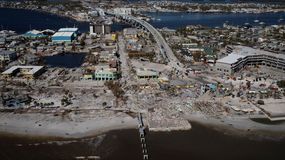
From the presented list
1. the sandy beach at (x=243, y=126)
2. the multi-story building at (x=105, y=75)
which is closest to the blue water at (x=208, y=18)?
the multi-story building at (x=105, y=75)

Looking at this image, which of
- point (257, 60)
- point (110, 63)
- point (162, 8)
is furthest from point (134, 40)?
point (162, 8)

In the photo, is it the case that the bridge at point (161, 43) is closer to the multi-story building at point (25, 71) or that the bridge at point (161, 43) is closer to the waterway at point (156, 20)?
the waterway at point (156, 20)

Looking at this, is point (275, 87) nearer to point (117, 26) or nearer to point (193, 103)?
point (193, 103)

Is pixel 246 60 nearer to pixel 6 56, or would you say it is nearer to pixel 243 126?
pixel 243 126

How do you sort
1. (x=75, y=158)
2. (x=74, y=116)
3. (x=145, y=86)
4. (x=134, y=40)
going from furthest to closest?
(x=134, y=40)
(x=145, y=86)
(x=74, y=116)
(x=75, y=158)

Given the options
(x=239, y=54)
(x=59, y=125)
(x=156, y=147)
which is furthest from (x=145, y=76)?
(x=156, y=147)

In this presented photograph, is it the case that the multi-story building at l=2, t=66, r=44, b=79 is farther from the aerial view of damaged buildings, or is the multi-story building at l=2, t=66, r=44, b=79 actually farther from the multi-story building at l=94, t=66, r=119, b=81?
the multi-story building at l=94, t=66, r=119, b=81

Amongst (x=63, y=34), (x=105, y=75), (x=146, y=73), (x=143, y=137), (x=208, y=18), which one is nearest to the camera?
(x=143, y=137)
